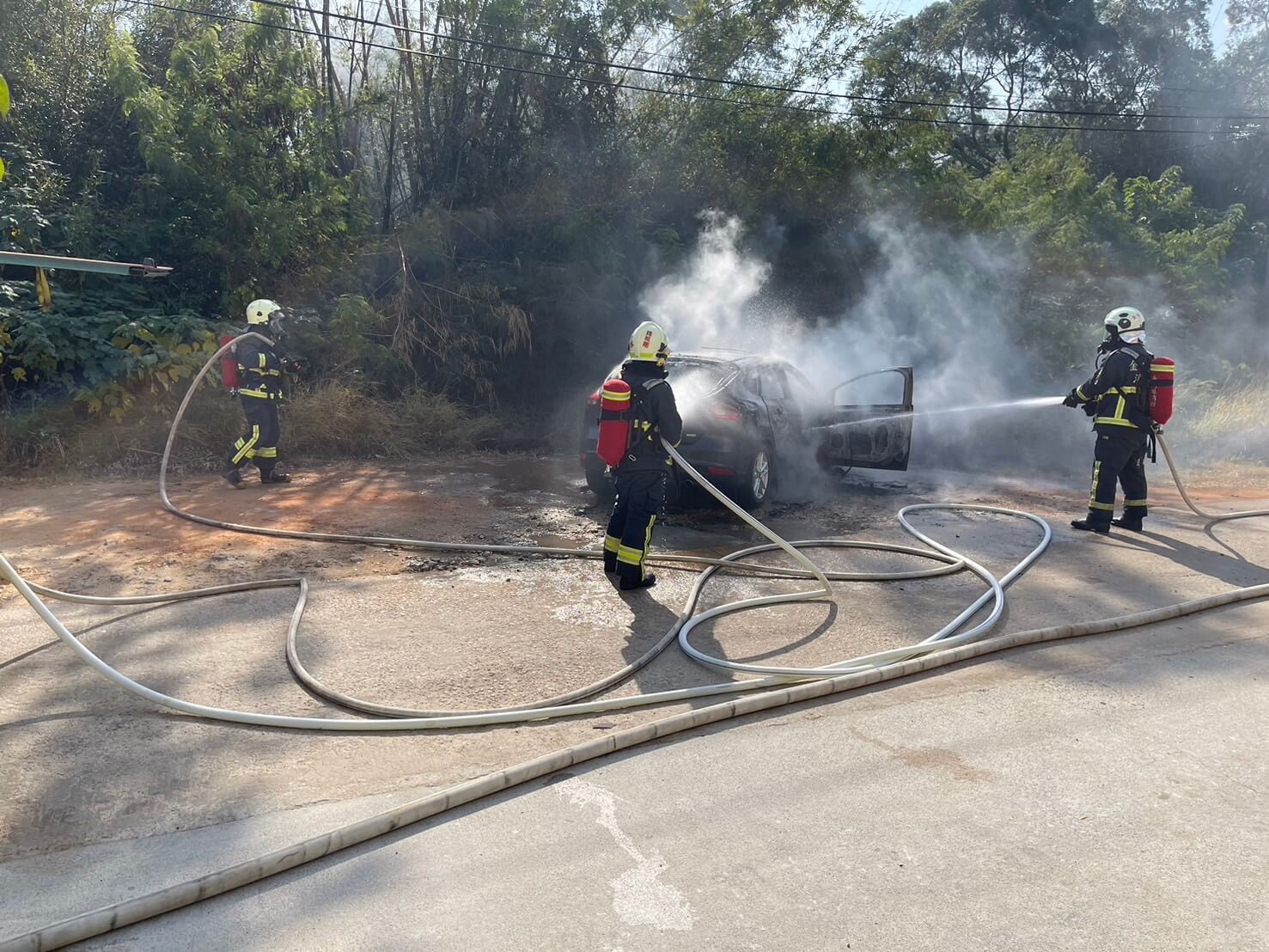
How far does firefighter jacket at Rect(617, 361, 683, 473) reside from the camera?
241 inches

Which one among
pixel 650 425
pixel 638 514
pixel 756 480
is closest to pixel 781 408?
pixel 756 480

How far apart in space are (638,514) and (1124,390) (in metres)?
4.51

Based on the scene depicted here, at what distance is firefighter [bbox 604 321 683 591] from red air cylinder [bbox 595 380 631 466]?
56 millimetres

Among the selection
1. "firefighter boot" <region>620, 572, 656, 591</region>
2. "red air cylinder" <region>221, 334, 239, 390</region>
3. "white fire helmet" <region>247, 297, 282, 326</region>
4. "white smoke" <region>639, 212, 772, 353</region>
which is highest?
"white smoke" <region>639, 212, 772, 353</region>

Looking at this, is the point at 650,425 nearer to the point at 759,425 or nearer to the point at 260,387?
the point at 759,425

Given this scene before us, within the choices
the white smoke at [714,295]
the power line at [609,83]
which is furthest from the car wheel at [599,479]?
the power line at [609,83]

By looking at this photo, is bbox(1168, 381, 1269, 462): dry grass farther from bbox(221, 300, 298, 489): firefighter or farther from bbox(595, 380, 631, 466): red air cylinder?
bbox(221, 300, 298, 489): firefighter

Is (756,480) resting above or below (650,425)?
below

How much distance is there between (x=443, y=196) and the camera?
14758mm

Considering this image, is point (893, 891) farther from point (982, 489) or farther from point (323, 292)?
point (323, 292)

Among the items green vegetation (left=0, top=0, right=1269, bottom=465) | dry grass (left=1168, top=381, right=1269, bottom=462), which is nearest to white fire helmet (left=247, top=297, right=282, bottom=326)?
green vegetation (left=0, top=0, right=1269, bottom=465)

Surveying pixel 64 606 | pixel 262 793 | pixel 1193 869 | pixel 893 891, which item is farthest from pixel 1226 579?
pixel 64 606

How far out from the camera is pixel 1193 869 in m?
3.11

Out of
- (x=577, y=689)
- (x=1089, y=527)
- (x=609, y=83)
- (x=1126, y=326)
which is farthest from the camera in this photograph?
(x=609, y=83)
